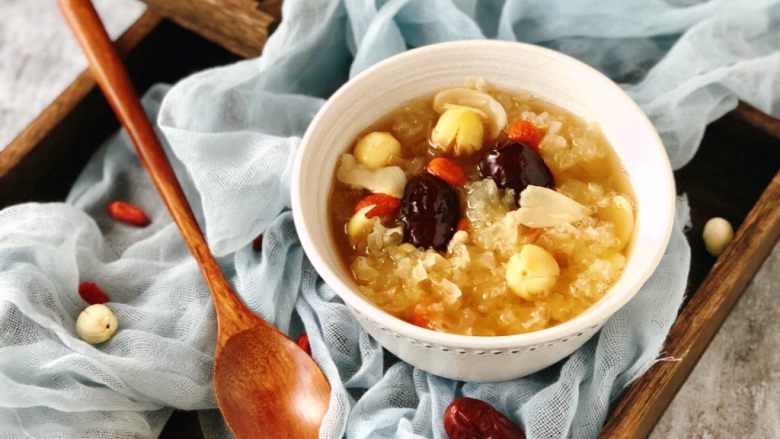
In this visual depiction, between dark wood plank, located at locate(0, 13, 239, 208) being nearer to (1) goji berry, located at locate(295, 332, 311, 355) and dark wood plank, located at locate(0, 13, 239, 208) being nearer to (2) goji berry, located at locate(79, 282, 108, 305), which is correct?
(2) goji berry, located at locate(79, 282, 108, 305)

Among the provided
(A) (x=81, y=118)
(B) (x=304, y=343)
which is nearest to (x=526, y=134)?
(B) (x=304, y=343)

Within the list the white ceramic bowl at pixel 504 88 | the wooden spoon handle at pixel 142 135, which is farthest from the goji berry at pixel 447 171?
the wooden spoon handle at pixel 142 135

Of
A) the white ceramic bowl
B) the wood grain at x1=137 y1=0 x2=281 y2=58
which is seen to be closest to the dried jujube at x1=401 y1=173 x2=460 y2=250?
the white ceramic bowl

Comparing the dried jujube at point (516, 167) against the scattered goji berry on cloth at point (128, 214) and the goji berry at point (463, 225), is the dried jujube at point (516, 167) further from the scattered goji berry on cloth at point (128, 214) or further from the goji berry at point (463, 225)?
the scattered goji berry on cloth at point (128, 214)

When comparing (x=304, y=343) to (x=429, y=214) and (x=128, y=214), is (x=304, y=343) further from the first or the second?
(x=128, y=214)

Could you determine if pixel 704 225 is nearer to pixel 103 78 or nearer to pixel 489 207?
pixel 489 207

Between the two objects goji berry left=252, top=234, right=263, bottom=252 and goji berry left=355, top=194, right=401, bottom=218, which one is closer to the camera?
goji berry left=355, top=194, right=401, bottom=218
